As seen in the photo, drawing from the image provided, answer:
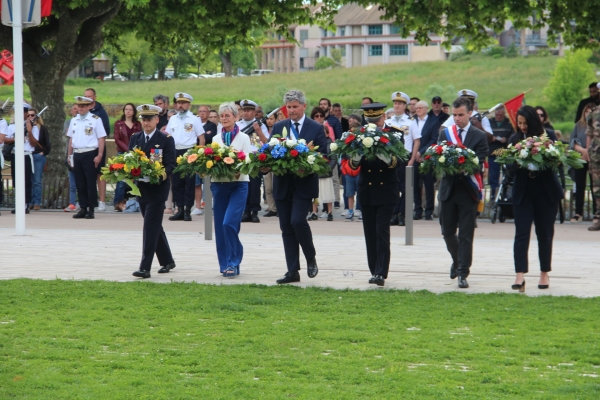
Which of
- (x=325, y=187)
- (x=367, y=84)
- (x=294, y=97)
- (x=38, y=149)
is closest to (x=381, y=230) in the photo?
(x=294, y=97)

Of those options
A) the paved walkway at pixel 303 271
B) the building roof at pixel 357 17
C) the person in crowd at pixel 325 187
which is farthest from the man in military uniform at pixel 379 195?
the building roof at pixel 357 17

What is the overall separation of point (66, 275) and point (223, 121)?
2.61m

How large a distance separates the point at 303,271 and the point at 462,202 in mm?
2354

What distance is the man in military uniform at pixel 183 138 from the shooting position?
17.9 m

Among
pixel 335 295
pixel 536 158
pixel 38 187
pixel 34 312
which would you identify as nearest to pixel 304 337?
pixel 335 295

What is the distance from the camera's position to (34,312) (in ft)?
29.6

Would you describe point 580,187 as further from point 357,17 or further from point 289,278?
point 357,17

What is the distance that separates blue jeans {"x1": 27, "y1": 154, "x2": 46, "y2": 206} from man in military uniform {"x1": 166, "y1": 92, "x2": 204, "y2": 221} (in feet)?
10.3

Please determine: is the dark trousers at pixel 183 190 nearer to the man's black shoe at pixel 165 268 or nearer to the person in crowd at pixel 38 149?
the person in crowd at pixel 38 149

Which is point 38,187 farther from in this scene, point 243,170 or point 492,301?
point 492,301

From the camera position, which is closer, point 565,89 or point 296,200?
point 296,200

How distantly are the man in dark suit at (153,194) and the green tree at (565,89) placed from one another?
52089 mm

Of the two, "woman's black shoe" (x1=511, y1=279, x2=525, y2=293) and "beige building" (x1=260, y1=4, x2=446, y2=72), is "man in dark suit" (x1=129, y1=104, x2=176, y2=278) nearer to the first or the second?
"woman's black shoe" (x1=511, y1=279, x2=525, y2=293)

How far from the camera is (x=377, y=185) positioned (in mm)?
10570
